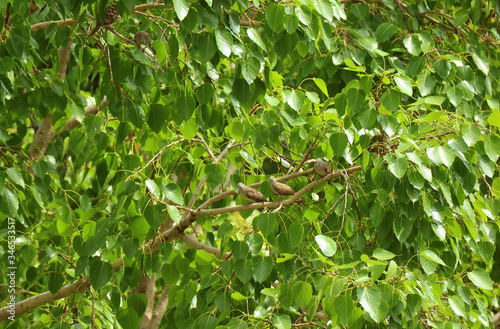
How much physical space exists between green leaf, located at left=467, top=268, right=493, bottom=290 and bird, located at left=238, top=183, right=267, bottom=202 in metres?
0.83

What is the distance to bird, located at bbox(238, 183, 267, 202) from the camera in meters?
2.39

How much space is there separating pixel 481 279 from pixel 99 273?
1.36 metres

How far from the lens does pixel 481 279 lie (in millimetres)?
2191

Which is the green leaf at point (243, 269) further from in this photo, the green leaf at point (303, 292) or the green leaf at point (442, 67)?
the green leaf at point (442, 67)

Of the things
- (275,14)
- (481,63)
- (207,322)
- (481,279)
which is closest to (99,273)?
(207,322)

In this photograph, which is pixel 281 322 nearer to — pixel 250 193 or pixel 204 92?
pixel 250 193

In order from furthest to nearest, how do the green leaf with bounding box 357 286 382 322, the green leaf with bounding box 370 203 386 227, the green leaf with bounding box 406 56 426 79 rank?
the green leaf with bounding box 406 56 426 79
the green leaf with bounding box 370 203 386 227
the green leaf with bounding box 357 286 382 322

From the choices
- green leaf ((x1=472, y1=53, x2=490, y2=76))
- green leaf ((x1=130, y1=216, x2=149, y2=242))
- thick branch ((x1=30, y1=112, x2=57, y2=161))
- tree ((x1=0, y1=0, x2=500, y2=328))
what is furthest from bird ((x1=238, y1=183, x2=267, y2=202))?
thick branch ((x1=30, y1=112, x2=57, y2=161))

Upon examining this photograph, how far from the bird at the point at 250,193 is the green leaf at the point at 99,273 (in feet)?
1.92

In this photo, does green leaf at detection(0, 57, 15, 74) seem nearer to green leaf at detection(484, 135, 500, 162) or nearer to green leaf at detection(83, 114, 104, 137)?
green leaf at detection(83, 114, 104, 137)

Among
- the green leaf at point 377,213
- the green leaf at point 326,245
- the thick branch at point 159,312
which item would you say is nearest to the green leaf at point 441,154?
the green leaf at point 377,213

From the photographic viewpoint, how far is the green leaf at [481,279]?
2162 millimetres

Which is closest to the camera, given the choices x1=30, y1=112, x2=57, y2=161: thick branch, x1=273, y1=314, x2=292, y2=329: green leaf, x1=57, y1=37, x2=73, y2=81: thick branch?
x1=273, y1=314, x2=292, y2=329: green leaf

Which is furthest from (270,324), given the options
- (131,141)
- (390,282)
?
(131,141)
